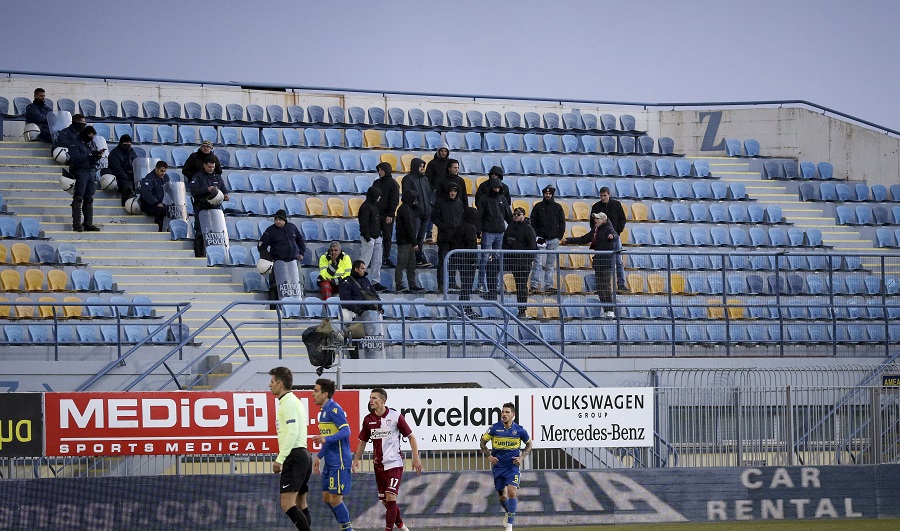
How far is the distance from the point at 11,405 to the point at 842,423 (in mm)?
10302

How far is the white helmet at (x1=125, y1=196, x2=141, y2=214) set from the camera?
22.3 metres

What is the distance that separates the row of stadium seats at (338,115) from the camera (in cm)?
2594

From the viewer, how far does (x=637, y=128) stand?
29.9m

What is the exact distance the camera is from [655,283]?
19.9m

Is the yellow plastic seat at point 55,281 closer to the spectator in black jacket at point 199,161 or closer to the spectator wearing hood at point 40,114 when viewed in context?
the spectator in black jacket at point 199,161

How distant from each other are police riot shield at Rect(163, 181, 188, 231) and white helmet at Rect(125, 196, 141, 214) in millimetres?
505

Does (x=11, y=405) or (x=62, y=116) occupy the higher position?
(x=62, y=116)

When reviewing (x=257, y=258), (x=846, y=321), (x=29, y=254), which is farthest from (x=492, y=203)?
(x=29, y=254)

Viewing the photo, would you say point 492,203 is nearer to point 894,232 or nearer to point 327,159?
point 327,159

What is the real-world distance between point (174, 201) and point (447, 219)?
195 inches

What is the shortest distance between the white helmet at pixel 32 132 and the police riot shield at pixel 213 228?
516 centimetres

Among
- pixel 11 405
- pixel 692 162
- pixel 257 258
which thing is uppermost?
pixel 692 162

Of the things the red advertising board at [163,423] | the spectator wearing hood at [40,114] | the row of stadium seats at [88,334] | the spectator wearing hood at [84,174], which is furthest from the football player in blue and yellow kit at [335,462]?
the spectator wearing hood at [40,114]

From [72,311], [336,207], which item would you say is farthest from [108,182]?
[72,311]
